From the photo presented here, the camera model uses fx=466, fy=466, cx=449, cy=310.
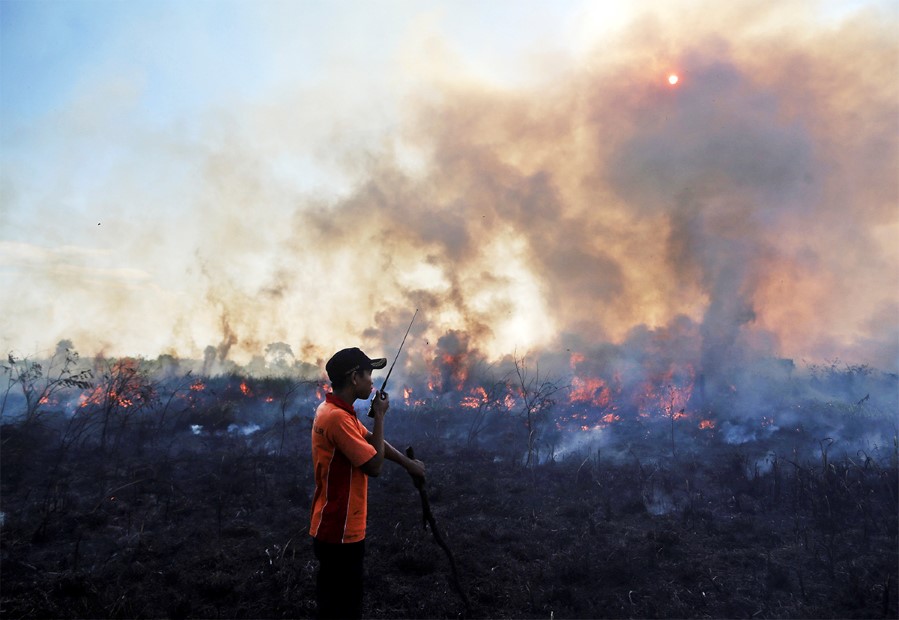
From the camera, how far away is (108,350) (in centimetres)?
2959

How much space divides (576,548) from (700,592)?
2077mm

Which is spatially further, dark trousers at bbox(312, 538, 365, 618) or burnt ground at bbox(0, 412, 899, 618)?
burnt ground at bbox(0, 412, 899, 618)

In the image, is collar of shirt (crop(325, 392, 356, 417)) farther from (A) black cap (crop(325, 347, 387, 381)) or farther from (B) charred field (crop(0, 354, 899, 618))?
(B) charred field (crop(0, 354, 899, 618))

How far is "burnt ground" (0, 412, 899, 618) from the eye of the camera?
639 cm

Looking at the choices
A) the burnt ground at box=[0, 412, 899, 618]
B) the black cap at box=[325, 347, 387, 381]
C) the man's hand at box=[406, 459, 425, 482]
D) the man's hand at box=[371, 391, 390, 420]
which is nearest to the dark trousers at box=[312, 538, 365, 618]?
the man's hand at box=[406, 459, 425, 482]

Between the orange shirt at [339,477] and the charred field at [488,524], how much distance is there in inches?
134

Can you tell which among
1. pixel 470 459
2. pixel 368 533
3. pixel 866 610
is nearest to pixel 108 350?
pixel 470 459

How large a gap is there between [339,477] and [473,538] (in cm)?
590

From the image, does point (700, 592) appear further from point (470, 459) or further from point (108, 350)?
point (108, 350)

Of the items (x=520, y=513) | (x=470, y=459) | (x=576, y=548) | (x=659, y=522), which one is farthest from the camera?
(x=470, y=459)

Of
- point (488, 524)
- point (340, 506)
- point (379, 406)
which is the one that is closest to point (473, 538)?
point (488, 524)

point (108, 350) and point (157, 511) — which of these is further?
point (108, 350)

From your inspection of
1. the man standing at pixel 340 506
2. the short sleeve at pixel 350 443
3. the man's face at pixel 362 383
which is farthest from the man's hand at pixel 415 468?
the man's face at pixel 362 383

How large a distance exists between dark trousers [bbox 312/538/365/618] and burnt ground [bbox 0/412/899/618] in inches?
118
